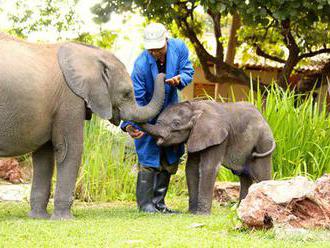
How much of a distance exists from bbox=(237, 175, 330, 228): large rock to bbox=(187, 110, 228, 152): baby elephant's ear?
1.43 metres

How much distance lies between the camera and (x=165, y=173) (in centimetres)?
846

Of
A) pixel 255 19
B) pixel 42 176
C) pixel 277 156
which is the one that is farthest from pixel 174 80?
pixel 255 19

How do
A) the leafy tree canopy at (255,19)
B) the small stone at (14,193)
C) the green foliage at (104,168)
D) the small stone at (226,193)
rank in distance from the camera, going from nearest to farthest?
the small stone at (226,193)
the small stone at (14,193)
the green foliage at (104,168)
the leafy tree canopy at (255,19)

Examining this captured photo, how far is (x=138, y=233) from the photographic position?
6285 mm

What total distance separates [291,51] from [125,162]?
5.50m

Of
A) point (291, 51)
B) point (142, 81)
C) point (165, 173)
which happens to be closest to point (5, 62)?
point (142, 81)

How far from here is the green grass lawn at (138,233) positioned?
5.69 m

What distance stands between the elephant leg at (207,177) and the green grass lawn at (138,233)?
0.48ft

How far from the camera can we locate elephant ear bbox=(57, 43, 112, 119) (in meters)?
7.34

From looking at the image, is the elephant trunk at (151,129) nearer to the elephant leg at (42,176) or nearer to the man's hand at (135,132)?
the man's hand at (135,132)

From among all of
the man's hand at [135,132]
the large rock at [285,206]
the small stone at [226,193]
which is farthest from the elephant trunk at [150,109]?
the small stone at [226,193]

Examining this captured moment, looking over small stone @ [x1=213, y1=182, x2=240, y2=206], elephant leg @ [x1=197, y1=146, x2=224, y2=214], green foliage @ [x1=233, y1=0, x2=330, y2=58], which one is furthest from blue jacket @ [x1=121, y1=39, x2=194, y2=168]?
green foliage @ [x1=233, y1=0, x2=330, y2=58]

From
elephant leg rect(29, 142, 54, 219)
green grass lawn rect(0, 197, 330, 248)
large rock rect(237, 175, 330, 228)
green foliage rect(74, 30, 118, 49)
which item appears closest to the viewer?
green grass lawn rect(0, 197, 330, 248)

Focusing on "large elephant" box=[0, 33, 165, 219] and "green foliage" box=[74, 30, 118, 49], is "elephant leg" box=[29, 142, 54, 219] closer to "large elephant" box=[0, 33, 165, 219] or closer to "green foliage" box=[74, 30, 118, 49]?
"large elephant" box=[0, 33, 165, 219]
